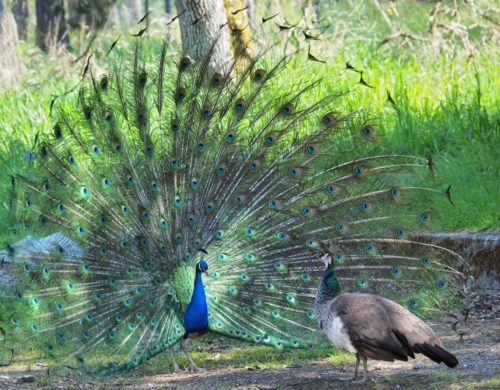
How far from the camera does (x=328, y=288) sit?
14.3 feet

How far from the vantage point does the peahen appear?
152 inches

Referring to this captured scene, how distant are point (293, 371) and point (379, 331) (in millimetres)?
1079

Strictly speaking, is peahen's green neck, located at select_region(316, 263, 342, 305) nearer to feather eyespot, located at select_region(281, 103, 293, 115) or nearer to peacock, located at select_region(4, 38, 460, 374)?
peacock, located at select_region(4, 38, 460, 374)

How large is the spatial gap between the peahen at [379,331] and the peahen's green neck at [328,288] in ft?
0.50

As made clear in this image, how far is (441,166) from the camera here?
7.39 metres

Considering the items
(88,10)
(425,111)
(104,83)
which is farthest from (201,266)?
(88,10)

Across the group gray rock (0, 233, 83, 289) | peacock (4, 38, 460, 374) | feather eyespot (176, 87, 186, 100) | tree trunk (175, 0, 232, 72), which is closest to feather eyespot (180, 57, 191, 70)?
peacock (4, 38, 460, 374)

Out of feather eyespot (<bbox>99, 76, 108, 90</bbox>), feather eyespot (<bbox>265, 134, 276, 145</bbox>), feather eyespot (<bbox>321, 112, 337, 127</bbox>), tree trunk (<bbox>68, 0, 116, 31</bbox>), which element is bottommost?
feather eyespot (<bbox>265, 134, 276, 145</bbox>)

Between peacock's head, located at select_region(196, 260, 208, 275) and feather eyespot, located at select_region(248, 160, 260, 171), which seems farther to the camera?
feather eyespot, located at select_region(248, 160, 260, 171)

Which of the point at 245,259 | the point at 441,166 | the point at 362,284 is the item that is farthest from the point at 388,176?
the point at 441,166

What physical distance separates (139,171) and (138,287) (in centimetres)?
85

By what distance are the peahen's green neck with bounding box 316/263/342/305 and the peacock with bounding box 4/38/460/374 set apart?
2.10 ft

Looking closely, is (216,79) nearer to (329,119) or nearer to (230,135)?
(230,135)

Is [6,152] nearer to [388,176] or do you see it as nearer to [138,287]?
[138,287]
